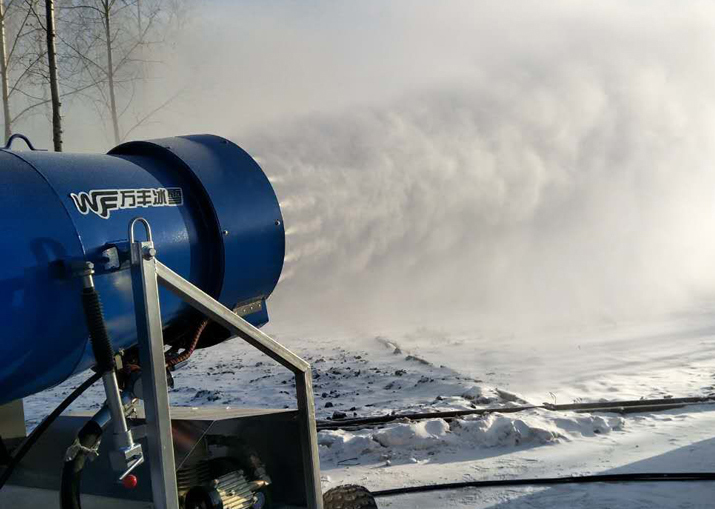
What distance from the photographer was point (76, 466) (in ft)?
6.83

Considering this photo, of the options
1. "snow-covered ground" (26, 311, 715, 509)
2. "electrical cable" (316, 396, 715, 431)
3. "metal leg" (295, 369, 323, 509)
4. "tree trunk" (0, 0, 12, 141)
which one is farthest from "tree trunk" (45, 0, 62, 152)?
"metal leg" (295, 369, 323, 509)

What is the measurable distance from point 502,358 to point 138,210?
20.8ft

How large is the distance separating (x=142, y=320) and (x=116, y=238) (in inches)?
13.0

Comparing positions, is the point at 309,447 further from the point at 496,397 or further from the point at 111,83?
the point at 111,83

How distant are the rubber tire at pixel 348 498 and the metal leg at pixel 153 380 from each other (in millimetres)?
1206

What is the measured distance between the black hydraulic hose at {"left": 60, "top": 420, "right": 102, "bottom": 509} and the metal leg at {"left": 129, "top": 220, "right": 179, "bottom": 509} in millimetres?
194

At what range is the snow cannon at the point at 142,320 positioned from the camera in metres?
2.04

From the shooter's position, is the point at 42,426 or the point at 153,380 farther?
the point at 42,426

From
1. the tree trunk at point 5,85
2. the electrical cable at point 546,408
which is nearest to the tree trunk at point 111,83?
the tree trunk at point 5,85

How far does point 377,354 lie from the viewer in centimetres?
857

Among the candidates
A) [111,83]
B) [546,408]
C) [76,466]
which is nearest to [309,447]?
[76,466]

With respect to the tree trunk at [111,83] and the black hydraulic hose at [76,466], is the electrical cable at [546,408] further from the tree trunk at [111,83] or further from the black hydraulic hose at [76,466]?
the tree trunk at [111,83]

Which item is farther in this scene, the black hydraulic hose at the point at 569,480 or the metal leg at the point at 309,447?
the black hydraulic hose at the point at 569,480

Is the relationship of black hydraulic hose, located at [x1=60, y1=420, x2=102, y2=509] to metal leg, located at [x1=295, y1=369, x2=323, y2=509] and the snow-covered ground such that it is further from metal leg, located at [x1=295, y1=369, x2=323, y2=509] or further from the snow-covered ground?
the snow-covered ground
